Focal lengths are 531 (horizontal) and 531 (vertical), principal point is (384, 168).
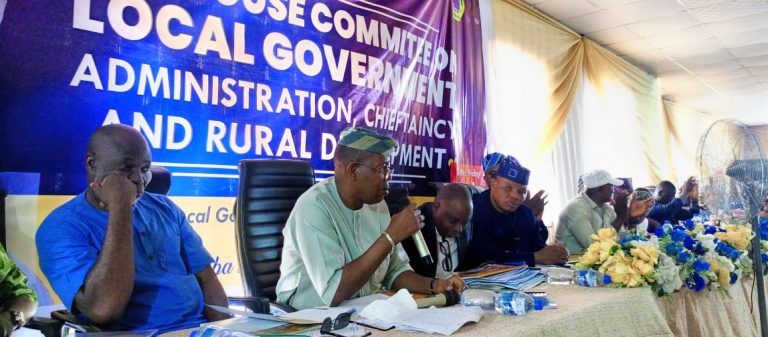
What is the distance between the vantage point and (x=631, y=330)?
1.51m

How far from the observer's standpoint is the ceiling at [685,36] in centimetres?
511

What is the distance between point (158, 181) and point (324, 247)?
2.42 ft

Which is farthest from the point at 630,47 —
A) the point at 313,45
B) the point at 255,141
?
the point at 255,141

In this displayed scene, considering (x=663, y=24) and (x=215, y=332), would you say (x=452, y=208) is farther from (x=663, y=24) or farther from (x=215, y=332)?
(x=663, y=24)

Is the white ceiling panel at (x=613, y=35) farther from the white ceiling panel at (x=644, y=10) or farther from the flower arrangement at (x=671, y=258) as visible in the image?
the flower arrangement at (x=671, y=258)

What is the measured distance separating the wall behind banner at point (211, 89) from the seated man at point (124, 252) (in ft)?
1.33

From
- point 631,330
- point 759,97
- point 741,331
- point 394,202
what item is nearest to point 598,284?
point 631,330

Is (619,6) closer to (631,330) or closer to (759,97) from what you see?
(631,330)

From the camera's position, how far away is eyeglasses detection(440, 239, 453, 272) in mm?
2327

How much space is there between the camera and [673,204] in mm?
4953

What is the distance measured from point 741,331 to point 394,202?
1546 mm

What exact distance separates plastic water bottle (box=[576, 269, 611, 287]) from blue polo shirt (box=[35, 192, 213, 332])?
4.04 ft

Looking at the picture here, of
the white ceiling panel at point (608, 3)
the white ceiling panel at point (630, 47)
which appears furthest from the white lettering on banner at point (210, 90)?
the white ceiling panel at point (630, 47)

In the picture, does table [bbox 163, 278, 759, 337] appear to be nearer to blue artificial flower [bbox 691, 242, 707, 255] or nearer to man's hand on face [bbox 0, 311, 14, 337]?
blue artificial flower [bbox 691, 242, 707, 255]
